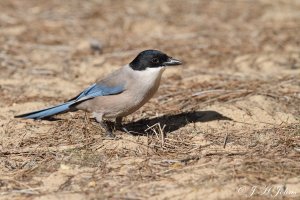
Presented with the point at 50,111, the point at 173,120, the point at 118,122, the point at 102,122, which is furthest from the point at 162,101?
the point at 50,111

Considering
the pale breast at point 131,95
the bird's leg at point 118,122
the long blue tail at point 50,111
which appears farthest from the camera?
the bird's leg at point 118,122

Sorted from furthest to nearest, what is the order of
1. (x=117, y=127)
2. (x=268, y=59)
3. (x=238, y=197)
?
(x=268, y=59) → (x=117, y=127) → (x=238, y=197)

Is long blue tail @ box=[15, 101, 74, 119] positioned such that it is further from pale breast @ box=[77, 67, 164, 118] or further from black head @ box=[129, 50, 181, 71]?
black head @ box=[129, 50, 181, 71]

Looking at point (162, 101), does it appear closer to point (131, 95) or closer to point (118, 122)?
point (118, 122)

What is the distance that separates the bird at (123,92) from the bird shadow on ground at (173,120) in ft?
0.87

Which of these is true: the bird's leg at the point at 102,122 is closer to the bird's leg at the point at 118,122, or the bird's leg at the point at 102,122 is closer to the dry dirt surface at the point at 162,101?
the dry dirt surface at the point at 162,101

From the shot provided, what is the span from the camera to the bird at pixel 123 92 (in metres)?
6.21

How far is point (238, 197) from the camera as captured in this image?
4652 millimetres

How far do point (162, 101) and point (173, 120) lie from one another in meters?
0.74

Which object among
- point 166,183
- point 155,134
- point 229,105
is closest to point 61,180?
point 166,183

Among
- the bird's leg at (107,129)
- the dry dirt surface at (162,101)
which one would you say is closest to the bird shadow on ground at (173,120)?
the dry dirt surface at (162,101)

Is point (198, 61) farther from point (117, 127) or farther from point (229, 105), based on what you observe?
point (117, 127)

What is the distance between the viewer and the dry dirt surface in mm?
4973

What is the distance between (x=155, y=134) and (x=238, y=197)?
1728mm
